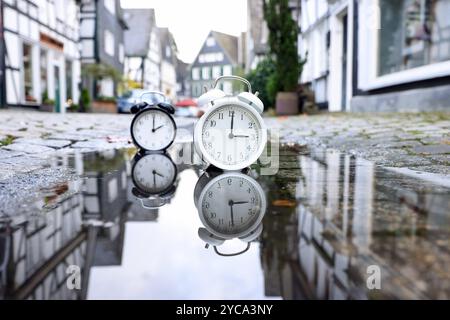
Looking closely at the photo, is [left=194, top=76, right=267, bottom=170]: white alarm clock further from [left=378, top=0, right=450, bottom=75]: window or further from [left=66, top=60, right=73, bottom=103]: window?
[left=66, top=60, right=73, bottom=103]: window

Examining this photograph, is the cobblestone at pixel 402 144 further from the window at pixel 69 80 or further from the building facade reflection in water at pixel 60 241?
the window at pixel 69 80

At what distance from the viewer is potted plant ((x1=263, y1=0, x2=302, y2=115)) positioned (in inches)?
508

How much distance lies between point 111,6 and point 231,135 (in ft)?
88.6

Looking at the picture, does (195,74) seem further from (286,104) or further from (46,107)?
(286,104)

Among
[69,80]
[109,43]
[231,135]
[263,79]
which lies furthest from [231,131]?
[109,43]

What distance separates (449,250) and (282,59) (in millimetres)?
12354

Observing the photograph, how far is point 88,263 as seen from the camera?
120cm

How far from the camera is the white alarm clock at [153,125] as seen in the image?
144 inches

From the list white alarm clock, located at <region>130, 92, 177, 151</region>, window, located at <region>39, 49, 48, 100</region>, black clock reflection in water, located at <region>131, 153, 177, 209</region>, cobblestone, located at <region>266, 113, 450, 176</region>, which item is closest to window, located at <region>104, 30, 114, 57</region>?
window, located at <region>39, 49, 48, 100</region>

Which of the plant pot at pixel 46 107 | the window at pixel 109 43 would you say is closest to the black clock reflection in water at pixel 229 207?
the plant pot at pixel 46 107
